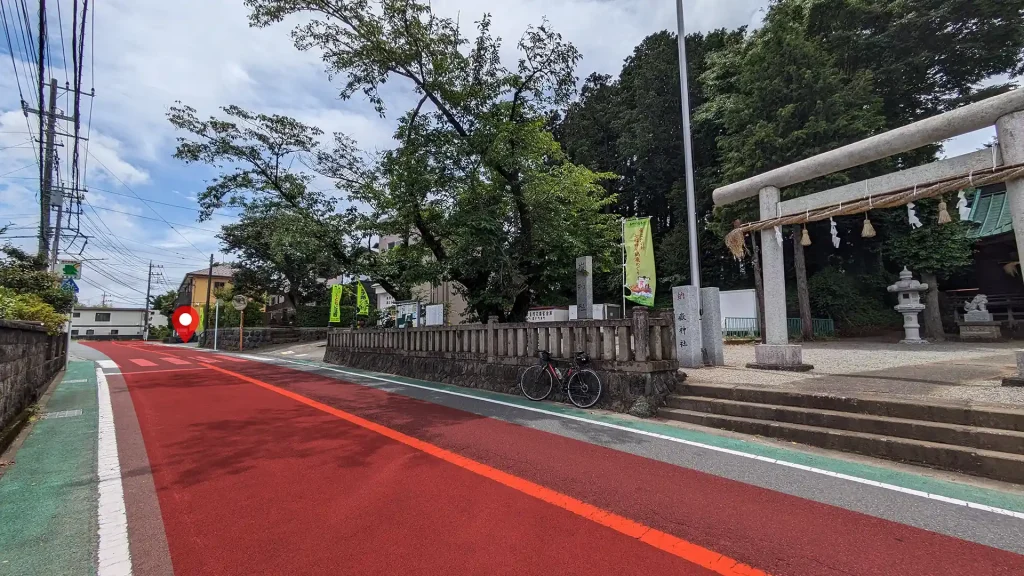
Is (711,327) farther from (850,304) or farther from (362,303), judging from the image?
(362,303)

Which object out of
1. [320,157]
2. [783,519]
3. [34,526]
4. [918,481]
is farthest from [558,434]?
[320,157]

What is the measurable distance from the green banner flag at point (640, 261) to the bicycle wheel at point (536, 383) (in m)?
6.37

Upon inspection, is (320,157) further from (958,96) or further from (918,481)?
(958,96)

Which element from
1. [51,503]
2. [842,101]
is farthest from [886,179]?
[842,101]

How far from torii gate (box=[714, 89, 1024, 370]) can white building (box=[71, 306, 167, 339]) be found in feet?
233

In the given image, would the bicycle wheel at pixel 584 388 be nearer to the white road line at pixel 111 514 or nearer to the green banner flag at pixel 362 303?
the white road line at pixel 111 514

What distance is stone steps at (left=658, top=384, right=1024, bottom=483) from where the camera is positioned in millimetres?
4273

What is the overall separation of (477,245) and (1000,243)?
25.1 meters

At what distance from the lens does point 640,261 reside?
14273 millimetres

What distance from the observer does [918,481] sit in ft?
13.4

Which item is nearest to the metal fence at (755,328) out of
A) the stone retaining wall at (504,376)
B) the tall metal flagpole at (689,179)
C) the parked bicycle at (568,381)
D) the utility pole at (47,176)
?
the tall metal flagpole at (689,179)

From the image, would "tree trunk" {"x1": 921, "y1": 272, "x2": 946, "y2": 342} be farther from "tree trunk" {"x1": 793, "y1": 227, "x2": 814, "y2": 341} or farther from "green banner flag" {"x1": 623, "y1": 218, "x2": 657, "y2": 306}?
"green banner flag" {"x1": 623, "y1": 218, "x2": 657, "y2": 306}

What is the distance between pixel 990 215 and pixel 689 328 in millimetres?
21263

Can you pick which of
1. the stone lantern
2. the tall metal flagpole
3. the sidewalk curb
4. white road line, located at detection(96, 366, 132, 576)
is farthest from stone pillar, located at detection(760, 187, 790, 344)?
the stone lantern
